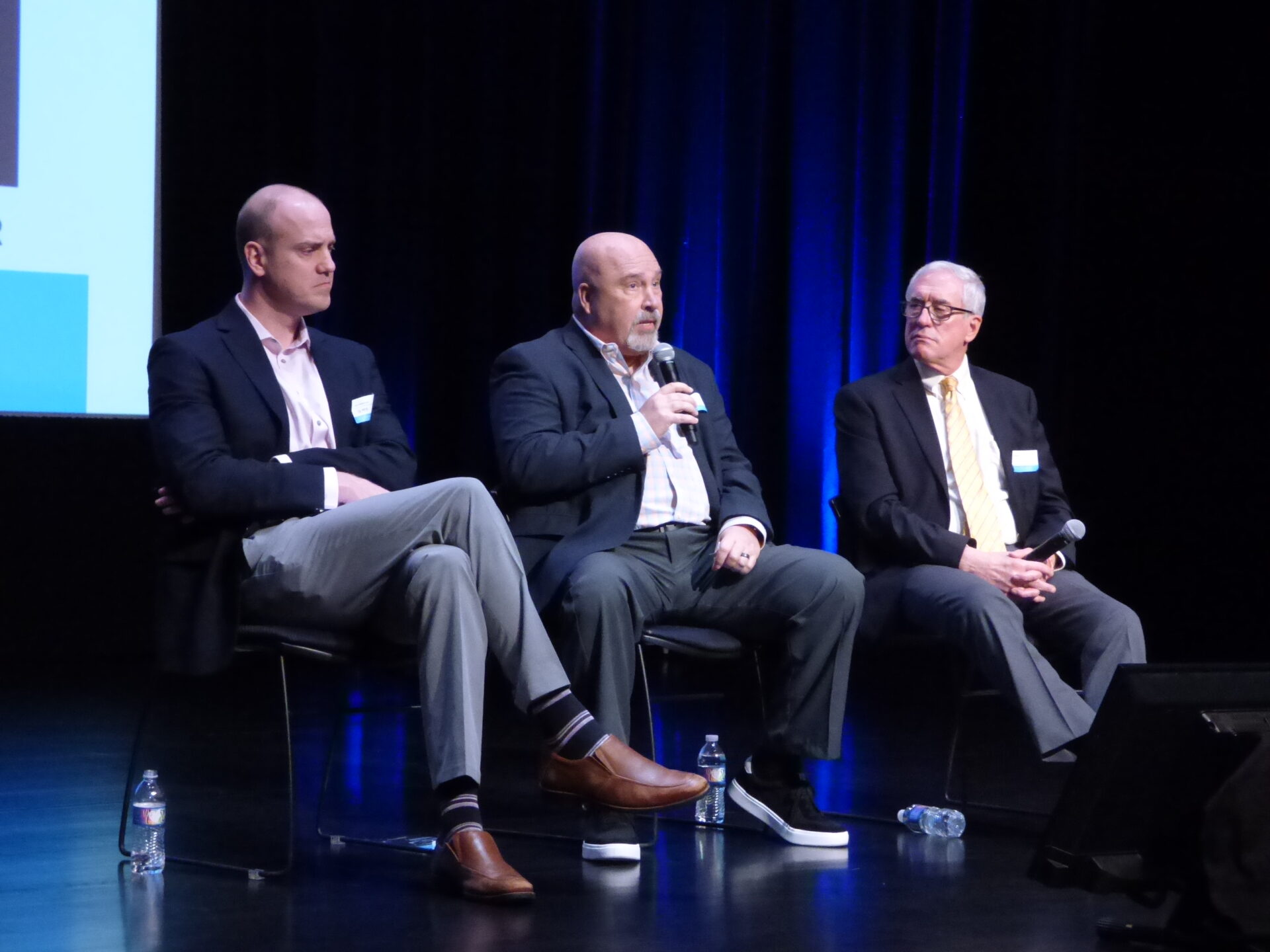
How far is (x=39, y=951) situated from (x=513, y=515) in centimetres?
132

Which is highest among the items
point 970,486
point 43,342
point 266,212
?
point 266,212

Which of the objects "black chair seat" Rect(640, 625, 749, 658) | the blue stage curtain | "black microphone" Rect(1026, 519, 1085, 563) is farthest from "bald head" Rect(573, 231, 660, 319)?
the blue stage curtain

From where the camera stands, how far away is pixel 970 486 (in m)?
3.47

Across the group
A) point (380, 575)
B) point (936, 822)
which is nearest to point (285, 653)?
point (380, 575)

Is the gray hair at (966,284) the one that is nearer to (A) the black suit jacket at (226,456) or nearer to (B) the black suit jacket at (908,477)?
(B) the black suit jacket at (908,477)

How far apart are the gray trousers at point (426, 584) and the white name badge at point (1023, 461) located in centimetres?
143

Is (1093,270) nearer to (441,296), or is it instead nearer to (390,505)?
(441,296)

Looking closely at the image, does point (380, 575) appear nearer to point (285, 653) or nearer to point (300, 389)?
point (285, 653)

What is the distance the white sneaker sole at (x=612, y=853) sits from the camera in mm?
2715

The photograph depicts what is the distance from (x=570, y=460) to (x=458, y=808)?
2.60 ft

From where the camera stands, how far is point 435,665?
8.30 ft

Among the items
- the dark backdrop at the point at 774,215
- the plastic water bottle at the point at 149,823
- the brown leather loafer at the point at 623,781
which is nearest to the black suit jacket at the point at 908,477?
the brown leather loafer at the point at 623,781

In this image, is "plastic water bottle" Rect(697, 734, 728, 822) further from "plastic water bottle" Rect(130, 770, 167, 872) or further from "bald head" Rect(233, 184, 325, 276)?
"bald head" Rect(233, 184, 325, 276)

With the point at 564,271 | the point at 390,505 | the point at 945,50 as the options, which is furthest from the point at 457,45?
the point at 390,505
